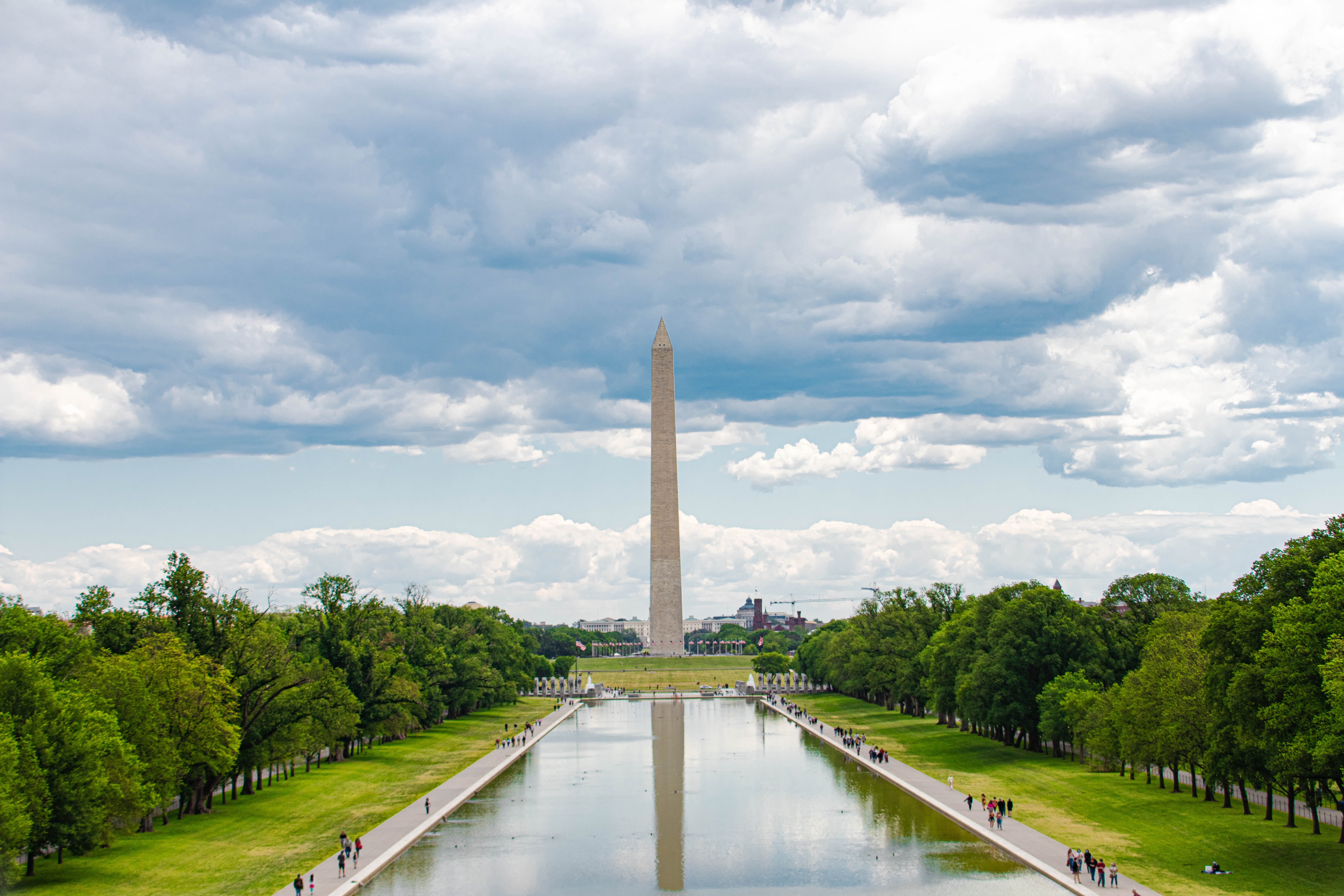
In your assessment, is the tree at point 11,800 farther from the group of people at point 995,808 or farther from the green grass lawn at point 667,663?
the green grass lawn at point 667,663

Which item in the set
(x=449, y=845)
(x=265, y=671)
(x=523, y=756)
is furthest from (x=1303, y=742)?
(x=523, y=756)

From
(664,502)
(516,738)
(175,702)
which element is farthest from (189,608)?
(664,502)

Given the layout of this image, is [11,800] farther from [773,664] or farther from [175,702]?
[773,664]

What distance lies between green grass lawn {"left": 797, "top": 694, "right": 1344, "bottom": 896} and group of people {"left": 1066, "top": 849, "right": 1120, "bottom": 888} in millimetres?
857

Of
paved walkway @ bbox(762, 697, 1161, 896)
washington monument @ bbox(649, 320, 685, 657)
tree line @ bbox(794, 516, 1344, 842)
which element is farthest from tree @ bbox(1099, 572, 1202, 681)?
washington monument @ bbox(649, 320, 685, 657)

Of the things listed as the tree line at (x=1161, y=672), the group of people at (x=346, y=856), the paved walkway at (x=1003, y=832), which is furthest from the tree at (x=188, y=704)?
the tree line at (x=1161, y=672)

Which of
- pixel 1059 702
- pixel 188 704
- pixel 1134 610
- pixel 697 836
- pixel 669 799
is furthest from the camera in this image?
pixel 1134 610

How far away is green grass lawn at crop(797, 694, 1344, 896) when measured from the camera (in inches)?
1270

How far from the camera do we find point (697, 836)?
132 ft

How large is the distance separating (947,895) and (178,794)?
101 feet

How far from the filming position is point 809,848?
37.5m

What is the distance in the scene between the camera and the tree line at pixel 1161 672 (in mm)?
32562

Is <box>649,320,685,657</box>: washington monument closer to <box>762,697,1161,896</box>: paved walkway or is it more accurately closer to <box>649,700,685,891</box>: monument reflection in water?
<box>649,700,685,891</box>: monument reflection in water

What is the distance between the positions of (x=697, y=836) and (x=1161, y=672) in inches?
745
